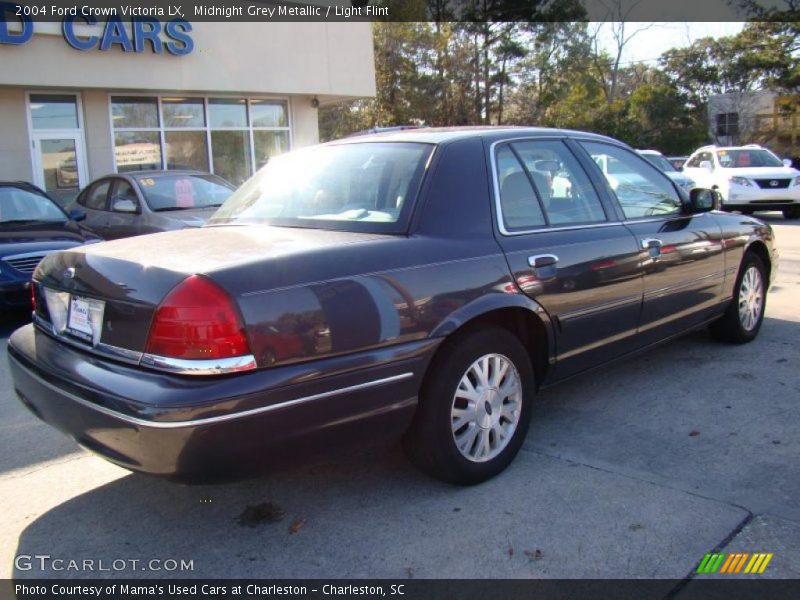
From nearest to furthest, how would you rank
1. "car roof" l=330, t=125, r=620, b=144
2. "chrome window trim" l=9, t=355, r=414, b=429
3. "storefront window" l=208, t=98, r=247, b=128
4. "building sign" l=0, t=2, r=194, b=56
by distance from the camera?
"chrome window trim" l=9, t=355, r=414, b=429 < "car roof" l=330, t=125, r=620, b=144 < "building sign" l=0, t=2, r=194, b=56 < "storefront window" l=208, t=98, r=247, b=128

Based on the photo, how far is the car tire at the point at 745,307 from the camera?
18.3ft

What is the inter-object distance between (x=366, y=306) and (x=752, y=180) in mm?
15613

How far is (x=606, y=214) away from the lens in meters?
4.30

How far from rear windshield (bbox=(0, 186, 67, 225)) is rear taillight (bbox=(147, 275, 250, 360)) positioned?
20.5ft

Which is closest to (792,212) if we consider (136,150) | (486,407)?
(136,150)

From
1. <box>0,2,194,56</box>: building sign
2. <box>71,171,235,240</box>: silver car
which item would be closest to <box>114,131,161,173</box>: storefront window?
<box>0,2,194,56</box>: building sign

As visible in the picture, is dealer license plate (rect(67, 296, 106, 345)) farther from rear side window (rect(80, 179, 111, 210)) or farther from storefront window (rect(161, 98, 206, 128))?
storefront window (rect(161, 98, 206, 128))

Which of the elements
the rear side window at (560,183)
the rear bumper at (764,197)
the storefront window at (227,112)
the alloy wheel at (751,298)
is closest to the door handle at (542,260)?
the rear side window at (560,183)

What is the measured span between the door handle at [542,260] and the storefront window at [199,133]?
14.5m

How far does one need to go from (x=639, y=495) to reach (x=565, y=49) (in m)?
44.3

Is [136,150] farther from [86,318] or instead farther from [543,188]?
[86,318]

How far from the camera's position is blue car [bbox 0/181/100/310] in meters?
6.93
